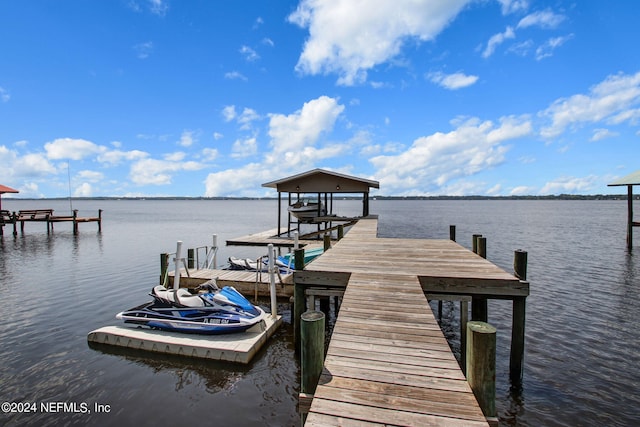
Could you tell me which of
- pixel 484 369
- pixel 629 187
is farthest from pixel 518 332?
pixel 629 187

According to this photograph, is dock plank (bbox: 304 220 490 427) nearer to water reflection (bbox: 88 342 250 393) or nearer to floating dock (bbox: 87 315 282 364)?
floating dock (bbox: 87 315 282 364)

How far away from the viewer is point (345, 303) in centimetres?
573

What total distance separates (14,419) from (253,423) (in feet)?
14.0

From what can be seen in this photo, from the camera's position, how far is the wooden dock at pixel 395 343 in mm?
3123

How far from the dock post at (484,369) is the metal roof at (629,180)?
1124 inches

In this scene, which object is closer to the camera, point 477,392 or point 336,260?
point 477,392

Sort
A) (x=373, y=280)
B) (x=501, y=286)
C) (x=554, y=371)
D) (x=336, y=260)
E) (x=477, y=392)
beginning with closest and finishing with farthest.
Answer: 1. (x=477, y=392)
2. (x=501, y=286)
3. (x=373, y=280)
4. (x=554, y=371)
5. (x=336, y=260)

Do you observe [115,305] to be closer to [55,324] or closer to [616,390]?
[55,324]

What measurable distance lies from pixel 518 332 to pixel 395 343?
3.64 m

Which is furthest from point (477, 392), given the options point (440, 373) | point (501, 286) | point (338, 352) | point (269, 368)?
point (269, 368)

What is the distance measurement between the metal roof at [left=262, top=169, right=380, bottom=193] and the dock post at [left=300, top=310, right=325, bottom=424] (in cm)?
1706

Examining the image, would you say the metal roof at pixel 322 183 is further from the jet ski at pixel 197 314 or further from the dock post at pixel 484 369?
the dock post at pixel 484 369

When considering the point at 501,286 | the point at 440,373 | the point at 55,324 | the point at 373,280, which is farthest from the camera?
the point at 55,324

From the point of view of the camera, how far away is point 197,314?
8.66m
